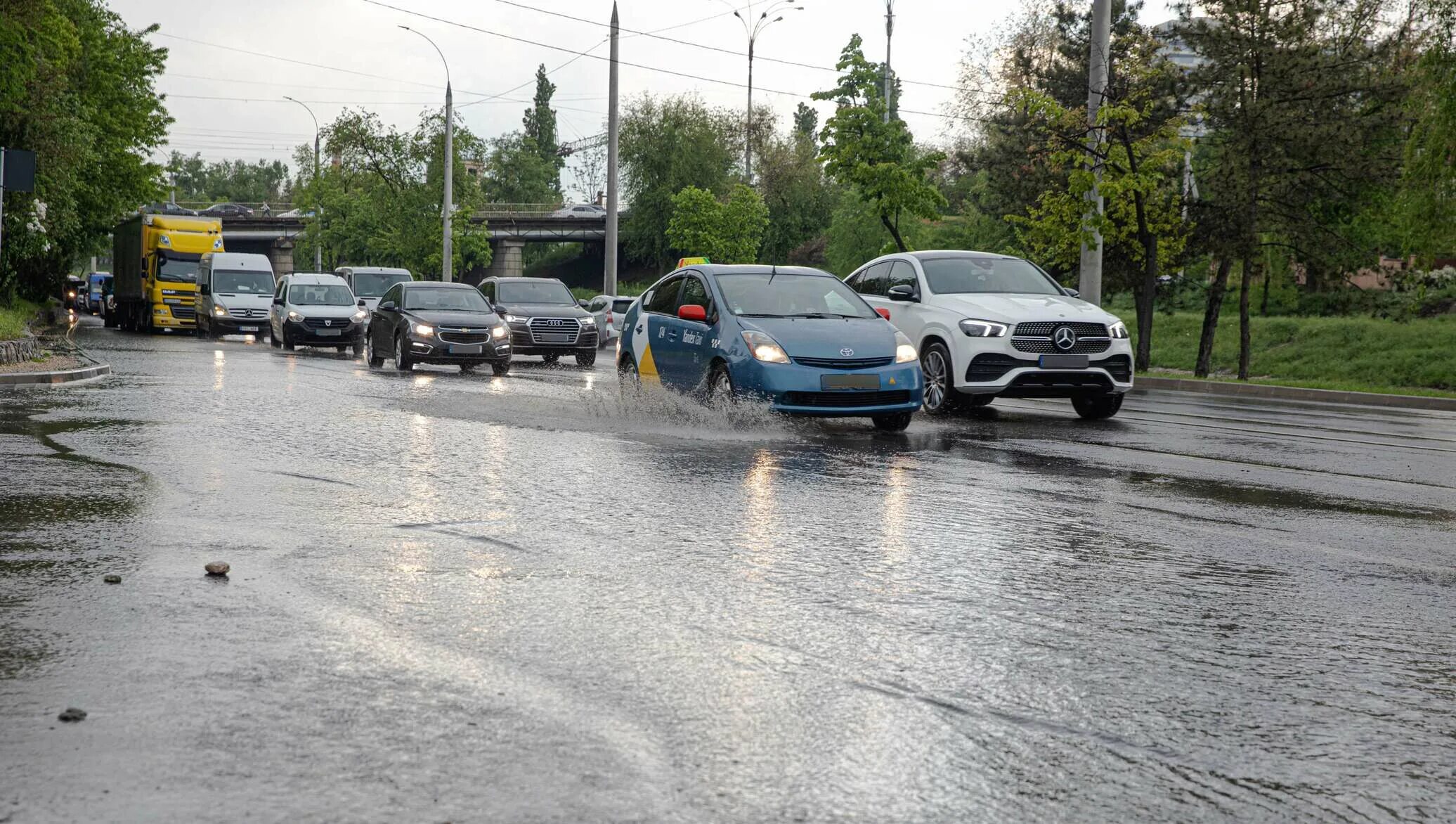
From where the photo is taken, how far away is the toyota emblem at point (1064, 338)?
14.8 metres

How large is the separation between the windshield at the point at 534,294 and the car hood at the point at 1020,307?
14107mm

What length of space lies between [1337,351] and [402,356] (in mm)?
27721

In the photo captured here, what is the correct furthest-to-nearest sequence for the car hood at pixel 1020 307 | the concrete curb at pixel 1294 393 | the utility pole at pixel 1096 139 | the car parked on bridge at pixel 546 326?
the car parked on bridge at pixel 546 326 < the utility pole at pixel 1096 139 < the concrete curb at pixel 1294 393 < the car hood at pixel 1020 307

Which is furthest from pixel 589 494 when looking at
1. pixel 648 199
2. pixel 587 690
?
pixel 648 199

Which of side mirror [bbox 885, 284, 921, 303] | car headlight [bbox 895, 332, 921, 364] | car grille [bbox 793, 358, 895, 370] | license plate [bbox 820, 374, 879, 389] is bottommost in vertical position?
license plate [bbox 820, 374, 879, 389]

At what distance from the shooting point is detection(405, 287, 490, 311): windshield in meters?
24.7

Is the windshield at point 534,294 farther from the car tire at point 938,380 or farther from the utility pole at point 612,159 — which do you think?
the car tire at point 938,380

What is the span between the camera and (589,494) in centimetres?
881

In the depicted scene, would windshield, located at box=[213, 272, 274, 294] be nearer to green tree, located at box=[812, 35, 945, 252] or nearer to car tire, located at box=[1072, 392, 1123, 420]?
green tree, located at box=[812, 35, 945, 252]

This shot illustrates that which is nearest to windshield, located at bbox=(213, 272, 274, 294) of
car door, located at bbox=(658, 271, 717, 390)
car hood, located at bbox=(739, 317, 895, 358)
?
car door, located at bbox=(658, 271, 717, 390)

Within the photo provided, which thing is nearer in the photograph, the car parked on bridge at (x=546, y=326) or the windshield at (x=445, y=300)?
the windshield at (x=445, y=300)

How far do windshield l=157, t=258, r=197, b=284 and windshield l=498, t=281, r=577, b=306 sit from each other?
724 inches

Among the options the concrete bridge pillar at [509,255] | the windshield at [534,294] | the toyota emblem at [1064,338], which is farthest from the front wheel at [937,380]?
the concrete bridge pillar at [509,255]

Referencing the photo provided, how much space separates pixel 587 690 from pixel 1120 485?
610 cm
